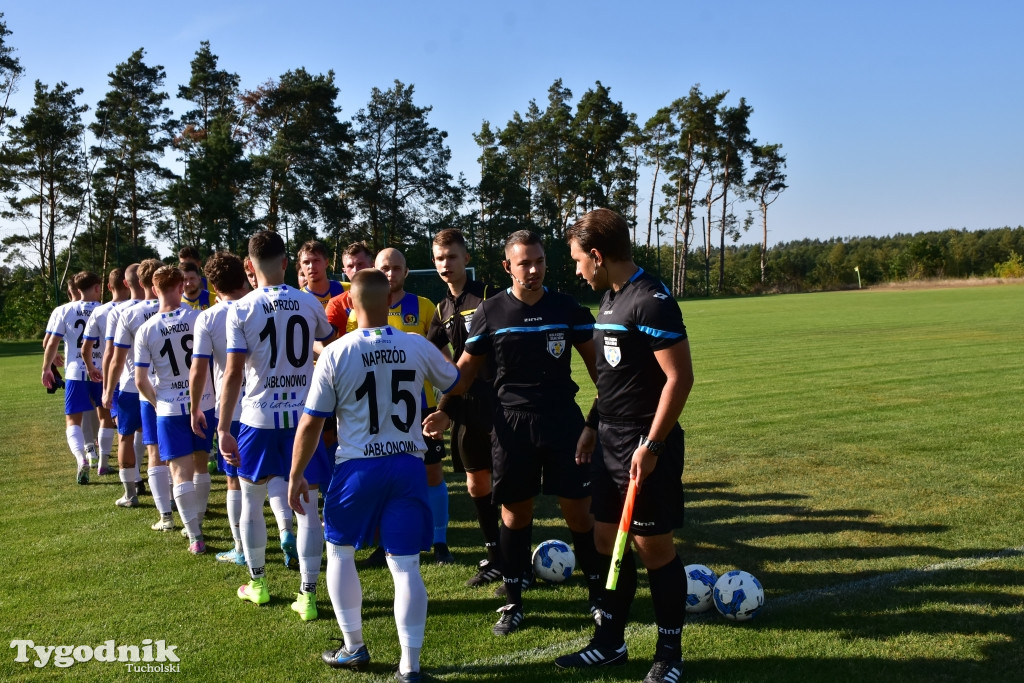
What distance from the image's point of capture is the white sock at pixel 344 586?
3.65 m

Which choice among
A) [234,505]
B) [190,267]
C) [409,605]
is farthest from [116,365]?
[409,605]

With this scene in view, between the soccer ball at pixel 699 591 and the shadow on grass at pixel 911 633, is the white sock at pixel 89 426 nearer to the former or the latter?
the soccer ball at pixel 699 591

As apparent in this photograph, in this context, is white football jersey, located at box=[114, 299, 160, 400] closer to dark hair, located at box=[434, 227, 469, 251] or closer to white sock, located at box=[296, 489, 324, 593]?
dark hair, located at box=[434, 227, 469, 251]

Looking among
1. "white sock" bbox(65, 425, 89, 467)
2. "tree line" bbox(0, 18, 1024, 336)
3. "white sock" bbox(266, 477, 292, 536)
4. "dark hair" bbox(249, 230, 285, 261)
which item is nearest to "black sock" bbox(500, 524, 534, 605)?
"white sock" bbox(266, 477, 292, 536)

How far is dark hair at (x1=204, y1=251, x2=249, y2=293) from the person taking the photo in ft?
15.9

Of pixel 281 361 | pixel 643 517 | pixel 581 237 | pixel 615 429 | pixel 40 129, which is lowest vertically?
pixel 643 517

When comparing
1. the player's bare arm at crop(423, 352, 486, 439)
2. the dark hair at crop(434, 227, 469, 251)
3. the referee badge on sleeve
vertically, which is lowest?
the player's bare arm at crop(423, 352, 486, 439)

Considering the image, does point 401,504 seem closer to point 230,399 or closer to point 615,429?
Answer: point 615,429

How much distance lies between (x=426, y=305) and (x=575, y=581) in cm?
231

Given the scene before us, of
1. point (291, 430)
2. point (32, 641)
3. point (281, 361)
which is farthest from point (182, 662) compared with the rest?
point (281, 361)

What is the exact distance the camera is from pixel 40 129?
41.1 meters

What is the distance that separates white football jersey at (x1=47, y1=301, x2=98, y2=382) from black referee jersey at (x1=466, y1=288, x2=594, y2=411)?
627 cm

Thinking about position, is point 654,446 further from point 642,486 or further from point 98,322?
point 98,322

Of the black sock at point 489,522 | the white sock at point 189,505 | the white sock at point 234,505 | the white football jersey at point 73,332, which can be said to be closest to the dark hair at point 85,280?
the white football jersey at point 73,332
